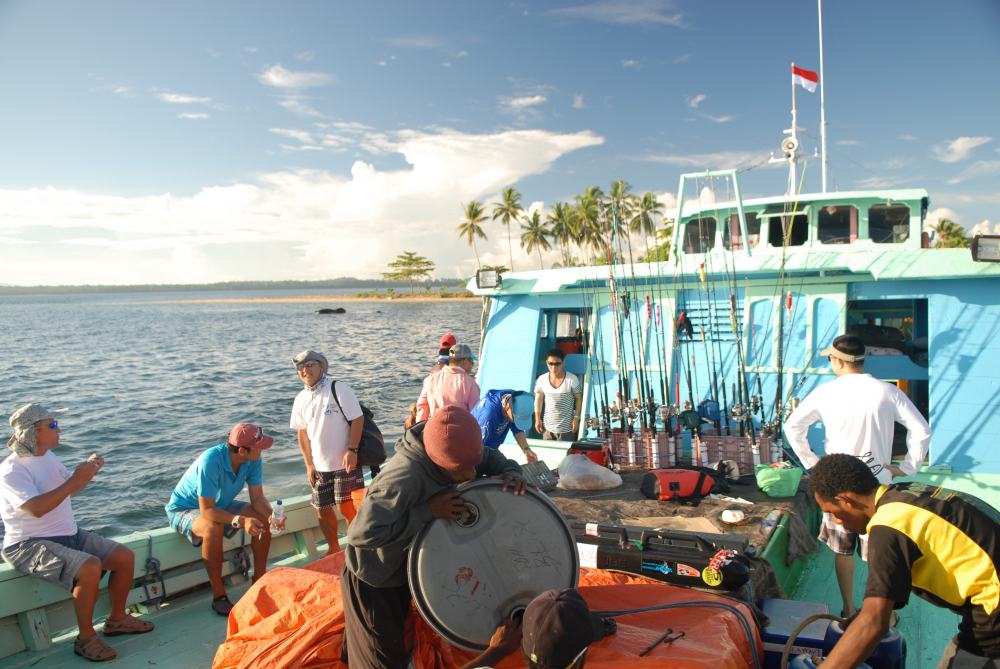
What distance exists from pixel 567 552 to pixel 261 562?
326 centimetres

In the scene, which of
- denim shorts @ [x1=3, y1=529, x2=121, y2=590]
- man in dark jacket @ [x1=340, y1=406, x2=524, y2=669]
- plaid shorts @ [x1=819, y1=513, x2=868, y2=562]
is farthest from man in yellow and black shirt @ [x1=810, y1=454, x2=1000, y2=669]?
denim shorts @ [x1=3, y1=529, x2=121, y2=590]

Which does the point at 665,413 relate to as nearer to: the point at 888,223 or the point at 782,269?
the point at 782,269

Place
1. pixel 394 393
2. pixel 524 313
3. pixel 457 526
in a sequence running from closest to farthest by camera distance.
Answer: pixel 457 526
pixel 524 313
pixel 394 393

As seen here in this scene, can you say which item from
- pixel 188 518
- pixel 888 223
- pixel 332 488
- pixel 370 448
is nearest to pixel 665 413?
pixel 370 448

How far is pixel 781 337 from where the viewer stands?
293 inches

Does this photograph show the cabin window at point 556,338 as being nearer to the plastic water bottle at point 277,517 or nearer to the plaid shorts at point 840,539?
the plastic water bottle at point 277,517

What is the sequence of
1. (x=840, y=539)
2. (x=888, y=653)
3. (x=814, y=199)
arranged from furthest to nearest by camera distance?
(x=814, y=199)
(x=840, y=539)
(x=888, y=653)

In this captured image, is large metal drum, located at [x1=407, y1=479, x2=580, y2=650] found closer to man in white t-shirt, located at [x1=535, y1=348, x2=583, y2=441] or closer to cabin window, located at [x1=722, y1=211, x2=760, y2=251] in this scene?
man in white t-shirt, located at [x1=535, y1=348, x2=583, y2=441]

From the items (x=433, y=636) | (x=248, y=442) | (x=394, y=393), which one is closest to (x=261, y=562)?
(x=248, y=442)

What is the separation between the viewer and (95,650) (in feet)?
13.7

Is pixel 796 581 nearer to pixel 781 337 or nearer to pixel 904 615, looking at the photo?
pixel 904 615

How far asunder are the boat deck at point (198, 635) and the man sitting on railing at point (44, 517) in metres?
0.19

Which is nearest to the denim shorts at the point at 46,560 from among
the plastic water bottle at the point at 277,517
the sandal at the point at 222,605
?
the sandal at the point at 222,605

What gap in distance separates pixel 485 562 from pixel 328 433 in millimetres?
2809
